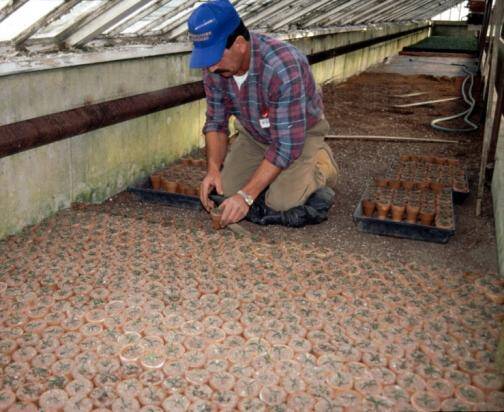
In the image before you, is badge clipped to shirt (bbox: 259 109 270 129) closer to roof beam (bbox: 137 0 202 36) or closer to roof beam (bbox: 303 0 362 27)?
roof beam (bbox: 137 0 202 36)

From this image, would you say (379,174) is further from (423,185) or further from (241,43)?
(241,43)

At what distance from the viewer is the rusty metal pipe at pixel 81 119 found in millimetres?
2549

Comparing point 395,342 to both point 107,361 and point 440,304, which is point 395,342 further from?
point 107,361

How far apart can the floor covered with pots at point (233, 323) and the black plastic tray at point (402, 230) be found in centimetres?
7

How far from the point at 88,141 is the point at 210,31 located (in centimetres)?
134

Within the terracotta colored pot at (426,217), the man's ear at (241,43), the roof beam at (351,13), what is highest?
the roof beam at (351,13)

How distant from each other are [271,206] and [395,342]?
4.90ft

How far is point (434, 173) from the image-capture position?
3975mm

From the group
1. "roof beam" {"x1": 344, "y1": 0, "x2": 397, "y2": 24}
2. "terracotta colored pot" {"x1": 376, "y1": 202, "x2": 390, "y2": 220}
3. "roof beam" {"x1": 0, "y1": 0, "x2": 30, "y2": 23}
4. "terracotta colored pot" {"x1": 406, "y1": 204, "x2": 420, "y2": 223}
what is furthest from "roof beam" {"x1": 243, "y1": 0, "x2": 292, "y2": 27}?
"roof beam" {"x1": 344, "y1": 0, "x2": 397, "y2": 24}

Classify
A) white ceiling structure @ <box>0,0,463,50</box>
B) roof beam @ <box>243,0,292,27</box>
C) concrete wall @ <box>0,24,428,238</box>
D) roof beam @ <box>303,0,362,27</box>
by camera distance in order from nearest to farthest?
white ceiling structure @ <box>0,0,463,50</box>
concrete wall @ <box>0,24,428,238</box>
roof beam @ <box>243,0,292,27</box>
roof beam @ <box>303,0,362,27</box>

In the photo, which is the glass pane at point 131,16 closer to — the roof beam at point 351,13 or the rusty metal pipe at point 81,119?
the rusty metal pipe at point 81,119

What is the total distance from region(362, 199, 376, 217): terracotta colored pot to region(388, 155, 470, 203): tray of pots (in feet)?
2.01

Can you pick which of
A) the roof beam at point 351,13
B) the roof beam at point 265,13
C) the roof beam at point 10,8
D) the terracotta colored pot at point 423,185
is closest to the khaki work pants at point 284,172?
the terracotta colored pot at point 423,185

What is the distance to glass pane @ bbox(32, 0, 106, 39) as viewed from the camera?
9.08 feet
